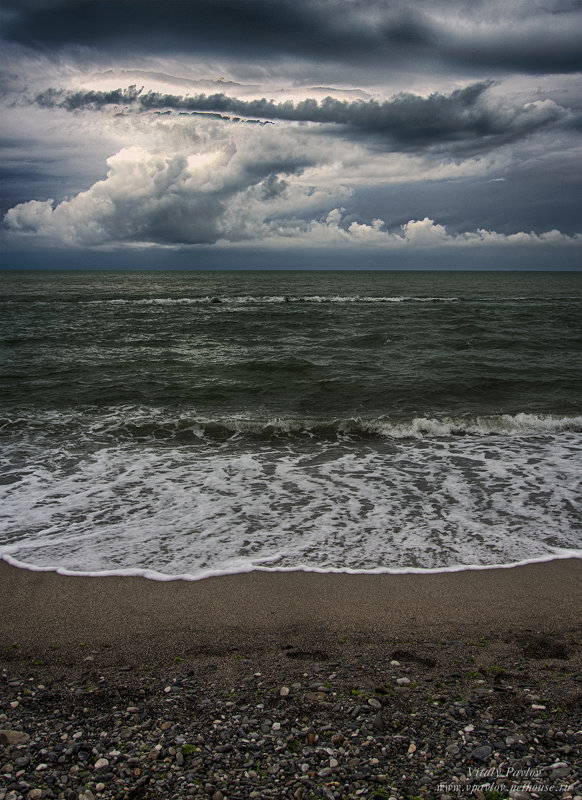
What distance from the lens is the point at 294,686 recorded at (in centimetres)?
382

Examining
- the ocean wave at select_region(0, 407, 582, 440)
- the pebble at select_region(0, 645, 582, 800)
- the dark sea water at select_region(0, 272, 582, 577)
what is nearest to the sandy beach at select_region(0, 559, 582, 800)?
the pebble at select_region(0, 645, 582, 800)

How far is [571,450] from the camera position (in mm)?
10219

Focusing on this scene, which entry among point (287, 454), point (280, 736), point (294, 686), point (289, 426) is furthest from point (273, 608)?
point (289, 426)

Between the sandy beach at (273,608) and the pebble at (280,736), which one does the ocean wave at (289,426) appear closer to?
the sandy beach at (273,608)

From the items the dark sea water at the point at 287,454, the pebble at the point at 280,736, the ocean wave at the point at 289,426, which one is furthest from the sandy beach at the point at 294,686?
the ocean wave at the point at 289,426

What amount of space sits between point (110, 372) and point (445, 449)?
1215cm

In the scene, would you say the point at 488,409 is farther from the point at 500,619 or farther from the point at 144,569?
the point at 144,569

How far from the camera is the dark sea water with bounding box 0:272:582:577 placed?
6367 millimetres

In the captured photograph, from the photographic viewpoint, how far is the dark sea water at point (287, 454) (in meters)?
6.37

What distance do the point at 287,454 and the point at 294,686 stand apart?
6.39 meters

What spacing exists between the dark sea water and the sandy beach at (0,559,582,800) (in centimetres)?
61

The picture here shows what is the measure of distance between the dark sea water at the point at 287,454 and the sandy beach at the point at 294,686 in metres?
0.61

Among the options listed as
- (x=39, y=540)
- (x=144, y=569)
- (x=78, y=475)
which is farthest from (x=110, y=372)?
(x=144, y=569)

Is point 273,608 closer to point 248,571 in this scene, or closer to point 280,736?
point 248,571
